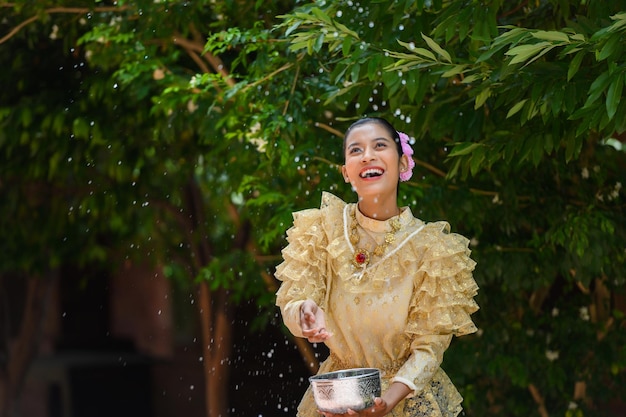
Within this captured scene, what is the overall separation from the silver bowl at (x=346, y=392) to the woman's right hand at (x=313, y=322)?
99 millimetres

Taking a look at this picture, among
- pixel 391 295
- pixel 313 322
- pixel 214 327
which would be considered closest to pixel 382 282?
pixel 391 295

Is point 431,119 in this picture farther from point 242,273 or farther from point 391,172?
point 242,273

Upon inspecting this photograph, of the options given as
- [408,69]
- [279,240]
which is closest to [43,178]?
[279,240]

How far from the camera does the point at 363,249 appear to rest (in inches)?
119

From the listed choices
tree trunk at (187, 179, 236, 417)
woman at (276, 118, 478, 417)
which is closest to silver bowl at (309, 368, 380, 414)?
woman at (276, 118, 478, 417)

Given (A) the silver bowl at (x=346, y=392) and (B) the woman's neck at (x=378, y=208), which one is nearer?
(A) the silver bowl at (x=346, y=392)

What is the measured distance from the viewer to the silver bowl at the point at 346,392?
106 inches

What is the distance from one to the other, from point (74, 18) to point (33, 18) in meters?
0.24

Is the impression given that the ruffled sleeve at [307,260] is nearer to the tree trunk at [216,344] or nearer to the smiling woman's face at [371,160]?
the smiling woman's face at [371,160]

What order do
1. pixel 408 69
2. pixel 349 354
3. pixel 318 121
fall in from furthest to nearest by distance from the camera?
pixel 318 121 → pixel 408 69 → pixel 349 354

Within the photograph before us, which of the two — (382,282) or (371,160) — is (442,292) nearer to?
(382,282)

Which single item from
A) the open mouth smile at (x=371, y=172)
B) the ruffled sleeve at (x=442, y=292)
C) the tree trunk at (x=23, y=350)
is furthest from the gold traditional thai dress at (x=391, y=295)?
the tree trunk at (x=23, y=350)

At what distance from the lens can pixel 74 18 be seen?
6.67 meters

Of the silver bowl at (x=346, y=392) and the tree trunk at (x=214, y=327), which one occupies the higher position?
the silver bowl at (x=346, y=392)
